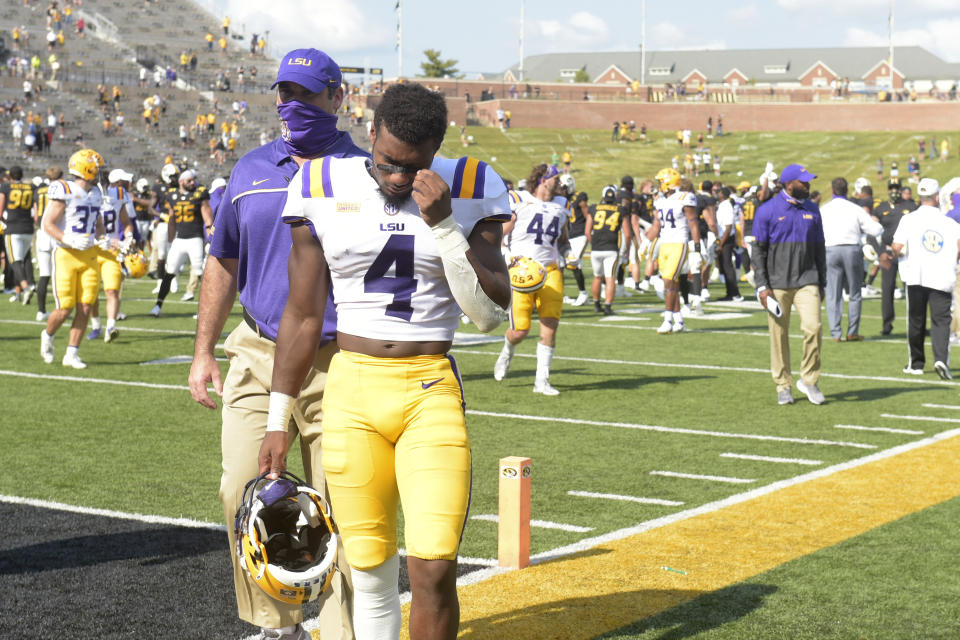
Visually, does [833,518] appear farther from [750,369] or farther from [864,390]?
[750,369]

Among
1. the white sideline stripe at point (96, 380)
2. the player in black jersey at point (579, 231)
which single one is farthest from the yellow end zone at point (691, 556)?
the player in black jersey at point (579, 231)

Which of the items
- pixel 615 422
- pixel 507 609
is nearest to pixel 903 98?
pixel 615 422

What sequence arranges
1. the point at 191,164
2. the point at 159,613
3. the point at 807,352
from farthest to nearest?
the point at 191,164, the point at 807,352, the point at 159,613

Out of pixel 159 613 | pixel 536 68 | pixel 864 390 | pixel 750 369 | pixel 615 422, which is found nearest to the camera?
pixel 159 613

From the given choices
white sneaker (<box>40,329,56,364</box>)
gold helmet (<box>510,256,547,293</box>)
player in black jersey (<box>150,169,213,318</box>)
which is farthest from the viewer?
player in black jersey (<box>150,169,213,318</box>)

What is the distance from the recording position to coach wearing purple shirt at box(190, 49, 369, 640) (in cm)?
451

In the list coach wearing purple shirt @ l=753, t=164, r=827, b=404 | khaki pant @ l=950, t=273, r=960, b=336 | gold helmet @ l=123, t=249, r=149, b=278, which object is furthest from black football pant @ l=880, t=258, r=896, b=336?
gold helmet @ l=123, t=249, r=149, b=278

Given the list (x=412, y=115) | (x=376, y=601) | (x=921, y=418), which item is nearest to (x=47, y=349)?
(x=921, y=418)

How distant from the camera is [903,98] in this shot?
7906 cm

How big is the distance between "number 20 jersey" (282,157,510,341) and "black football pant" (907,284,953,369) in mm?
10257

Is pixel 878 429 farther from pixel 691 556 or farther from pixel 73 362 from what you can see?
pixel 73 362

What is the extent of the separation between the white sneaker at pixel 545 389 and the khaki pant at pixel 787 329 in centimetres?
200

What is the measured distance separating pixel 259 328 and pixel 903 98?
80566 mm

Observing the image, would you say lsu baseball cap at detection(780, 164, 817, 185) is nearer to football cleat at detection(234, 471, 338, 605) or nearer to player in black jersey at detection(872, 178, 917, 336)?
player in black jersey at detection(872, 178, 917, 336)
